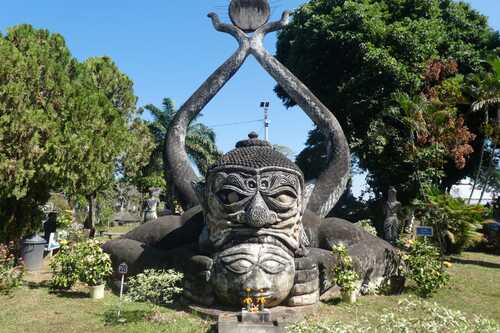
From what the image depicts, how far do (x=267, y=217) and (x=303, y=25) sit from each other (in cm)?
1640

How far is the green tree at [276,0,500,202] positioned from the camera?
58.9 ft

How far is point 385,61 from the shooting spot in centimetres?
1773

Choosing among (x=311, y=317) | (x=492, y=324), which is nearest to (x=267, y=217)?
(x=311, y=317)

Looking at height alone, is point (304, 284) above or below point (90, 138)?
below

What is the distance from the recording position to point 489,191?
91.6ft

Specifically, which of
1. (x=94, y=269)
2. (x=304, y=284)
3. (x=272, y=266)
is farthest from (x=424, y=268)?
(x=94, y=269)

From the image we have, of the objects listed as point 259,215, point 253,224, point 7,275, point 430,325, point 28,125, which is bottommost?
point 430,325

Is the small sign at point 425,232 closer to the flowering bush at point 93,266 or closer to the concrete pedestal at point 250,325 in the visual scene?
the concrete pedestal at point 250,325

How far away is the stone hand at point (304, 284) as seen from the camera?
764 centimetres

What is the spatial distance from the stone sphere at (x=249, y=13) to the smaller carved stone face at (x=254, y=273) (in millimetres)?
7904

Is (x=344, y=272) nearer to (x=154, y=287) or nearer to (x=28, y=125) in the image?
(x=154, y=287)

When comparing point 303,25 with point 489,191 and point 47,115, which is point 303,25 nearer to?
point 47,115

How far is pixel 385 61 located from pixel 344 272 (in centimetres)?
1160

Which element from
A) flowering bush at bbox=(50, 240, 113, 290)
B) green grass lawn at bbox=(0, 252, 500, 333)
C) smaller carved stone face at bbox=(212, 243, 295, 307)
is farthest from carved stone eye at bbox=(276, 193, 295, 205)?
flowering bush at bbox=(50, 240, 113, 290)
